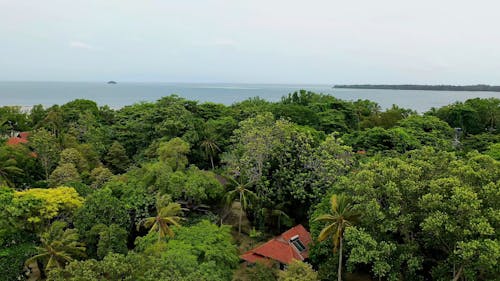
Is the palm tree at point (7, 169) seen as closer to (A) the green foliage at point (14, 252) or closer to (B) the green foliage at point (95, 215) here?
(A) the green foliage at point (14, 252)

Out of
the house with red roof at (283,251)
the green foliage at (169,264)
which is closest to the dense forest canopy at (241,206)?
the green foliage at (169,264)

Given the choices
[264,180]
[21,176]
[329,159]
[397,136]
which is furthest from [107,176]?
[397,136]

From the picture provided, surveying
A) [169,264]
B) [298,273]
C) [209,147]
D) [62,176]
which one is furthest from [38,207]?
[209,147]

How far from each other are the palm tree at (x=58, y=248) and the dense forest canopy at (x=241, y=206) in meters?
0.05

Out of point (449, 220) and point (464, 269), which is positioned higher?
point (449, 220)

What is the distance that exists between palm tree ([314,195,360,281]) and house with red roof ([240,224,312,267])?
3269 millimetres

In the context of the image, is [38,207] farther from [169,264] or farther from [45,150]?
[45,150]

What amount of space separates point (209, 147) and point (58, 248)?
1572cm

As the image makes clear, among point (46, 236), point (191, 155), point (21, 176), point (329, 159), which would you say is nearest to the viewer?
point (46, 236)

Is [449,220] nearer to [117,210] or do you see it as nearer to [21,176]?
[117,210]

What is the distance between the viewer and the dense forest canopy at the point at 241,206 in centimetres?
1394

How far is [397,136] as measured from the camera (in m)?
34.1

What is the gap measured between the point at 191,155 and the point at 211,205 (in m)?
7.83

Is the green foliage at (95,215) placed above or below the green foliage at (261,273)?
above
